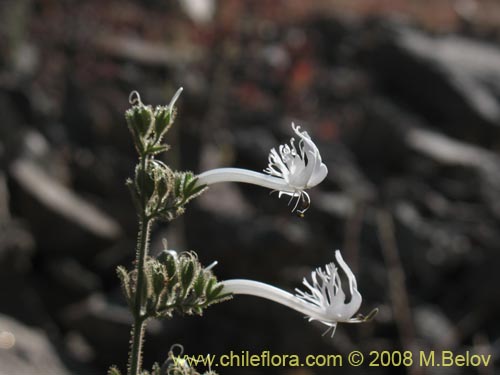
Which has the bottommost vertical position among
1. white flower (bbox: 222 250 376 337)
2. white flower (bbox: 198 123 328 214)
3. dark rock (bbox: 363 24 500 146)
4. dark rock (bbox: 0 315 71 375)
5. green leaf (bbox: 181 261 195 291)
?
white flower (bbox: 222 250 376 337)

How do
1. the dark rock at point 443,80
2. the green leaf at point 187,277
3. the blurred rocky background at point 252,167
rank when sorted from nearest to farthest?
1. the green leaf at point 187,277
2. the blurred rocky background at point 252,167
3. the dark rock at point 443,80

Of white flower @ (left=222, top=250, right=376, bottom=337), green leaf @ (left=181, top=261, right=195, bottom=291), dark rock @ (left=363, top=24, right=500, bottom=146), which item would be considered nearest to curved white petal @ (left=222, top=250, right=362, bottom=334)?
white flower @ (left=222, top=250, right=376, bottom=337)

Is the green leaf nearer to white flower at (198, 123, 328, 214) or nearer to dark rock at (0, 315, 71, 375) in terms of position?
white flower at (198, 123, 328, 214)

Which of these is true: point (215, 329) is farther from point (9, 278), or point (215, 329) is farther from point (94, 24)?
point (94, 24)

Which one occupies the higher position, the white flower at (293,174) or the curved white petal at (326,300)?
the white flower at (293,174)

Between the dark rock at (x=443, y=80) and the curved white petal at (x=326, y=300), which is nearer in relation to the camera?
the curved white petal at (x=326, y=300)

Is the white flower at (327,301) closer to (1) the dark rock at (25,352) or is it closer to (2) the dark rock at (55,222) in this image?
(1) the dark rock at (25,352)

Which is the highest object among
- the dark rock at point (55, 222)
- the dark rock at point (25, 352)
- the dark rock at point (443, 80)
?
the dark rock at point (443, 80)

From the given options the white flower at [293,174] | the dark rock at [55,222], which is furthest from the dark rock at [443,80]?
the white flower at [293,174]
